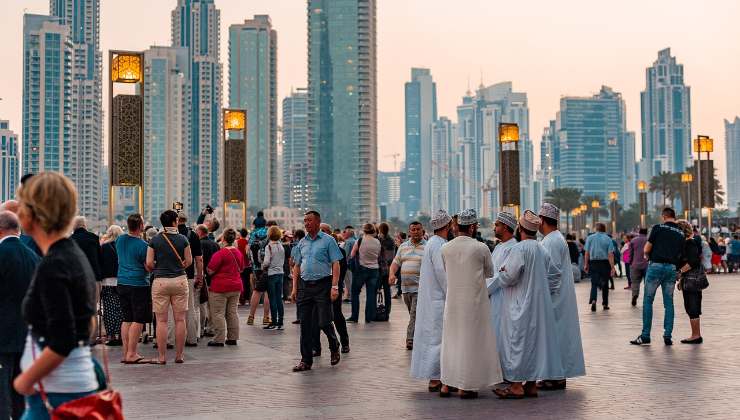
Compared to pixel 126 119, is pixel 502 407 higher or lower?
lower

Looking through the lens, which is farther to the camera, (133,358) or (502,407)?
(133,358)

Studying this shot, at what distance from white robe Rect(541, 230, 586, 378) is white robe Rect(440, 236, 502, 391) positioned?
1.07 meters

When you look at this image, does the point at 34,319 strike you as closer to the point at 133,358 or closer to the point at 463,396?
the point at 463,396

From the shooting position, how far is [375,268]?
1908cm

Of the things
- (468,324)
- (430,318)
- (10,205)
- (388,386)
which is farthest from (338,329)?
(10,205)

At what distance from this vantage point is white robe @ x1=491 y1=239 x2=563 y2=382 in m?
9.98

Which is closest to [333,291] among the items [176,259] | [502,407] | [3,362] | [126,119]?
[176,259]

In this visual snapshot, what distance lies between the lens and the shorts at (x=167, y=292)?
12875 millimetres

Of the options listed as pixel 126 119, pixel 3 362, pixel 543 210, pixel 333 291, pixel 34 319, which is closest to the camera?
pixel 34 319

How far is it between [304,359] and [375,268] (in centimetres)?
700

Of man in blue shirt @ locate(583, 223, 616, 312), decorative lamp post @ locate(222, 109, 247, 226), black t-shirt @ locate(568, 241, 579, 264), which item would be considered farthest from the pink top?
decorative lamp post @ locate(222, 109, 247, 226)

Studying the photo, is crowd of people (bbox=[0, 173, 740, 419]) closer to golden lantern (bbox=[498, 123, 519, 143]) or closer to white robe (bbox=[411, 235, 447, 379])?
white robe (bbox=[411, 235, 447, 379])

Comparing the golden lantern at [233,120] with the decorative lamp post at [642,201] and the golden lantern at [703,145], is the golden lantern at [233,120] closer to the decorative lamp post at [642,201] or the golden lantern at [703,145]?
the golden lantern at [703,145]

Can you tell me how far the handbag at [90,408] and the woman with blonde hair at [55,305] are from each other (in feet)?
0.26
